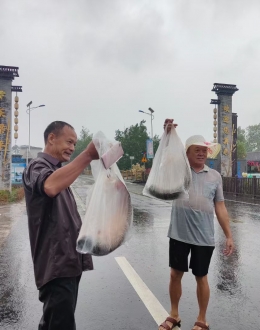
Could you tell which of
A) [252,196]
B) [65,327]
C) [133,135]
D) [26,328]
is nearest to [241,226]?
[26,328]

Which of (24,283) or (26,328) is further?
(24,283)

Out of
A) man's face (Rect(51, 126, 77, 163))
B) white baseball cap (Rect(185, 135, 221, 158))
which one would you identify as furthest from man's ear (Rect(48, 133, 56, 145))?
white baseball cap (Rect(185, 135, 221, 158))

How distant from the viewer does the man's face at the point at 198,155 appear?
123 inches

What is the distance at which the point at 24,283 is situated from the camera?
4422mm

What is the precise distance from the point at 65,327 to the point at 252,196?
1760 centimetres

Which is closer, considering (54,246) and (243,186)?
(54,246)

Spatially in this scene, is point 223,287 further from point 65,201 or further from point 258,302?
point 65,201

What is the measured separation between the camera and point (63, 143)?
1997mm

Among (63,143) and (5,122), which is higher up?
(5,122)

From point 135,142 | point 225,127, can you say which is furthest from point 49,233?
point 135,142

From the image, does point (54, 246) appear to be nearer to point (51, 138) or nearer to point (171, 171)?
point (51, 138)

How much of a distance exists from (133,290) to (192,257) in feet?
4.36

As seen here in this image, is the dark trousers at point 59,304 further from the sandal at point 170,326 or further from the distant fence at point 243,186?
the distant fence at point 243,186

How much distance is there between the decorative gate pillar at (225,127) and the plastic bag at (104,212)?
2047cm
